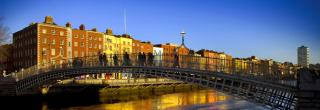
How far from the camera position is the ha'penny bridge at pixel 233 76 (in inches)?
639

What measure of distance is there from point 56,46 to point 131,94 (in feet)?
64.3

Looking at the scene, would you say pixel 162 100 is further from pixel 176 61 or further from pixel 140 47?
pixel 140 47

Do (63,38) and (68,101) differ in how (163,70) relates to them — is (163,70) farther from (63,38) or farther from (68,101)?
(63,38)

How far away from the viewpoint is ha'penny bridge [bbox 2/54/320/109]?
16.2 m

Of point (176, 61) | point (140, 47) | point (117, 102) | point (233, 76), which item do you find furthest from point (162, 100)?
point (140, 47)

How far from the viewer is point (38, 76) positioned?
37156mm

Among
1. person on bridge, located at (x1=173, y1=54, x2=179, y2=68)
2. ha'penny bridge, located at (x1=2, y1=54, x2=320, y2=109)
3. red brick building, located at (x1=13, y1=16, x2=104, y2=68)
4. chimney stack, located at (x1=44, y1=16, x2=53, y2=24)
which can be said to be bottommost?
ha'penny bridge, located at (x1=2, y1=54, x2=320, y2=109)

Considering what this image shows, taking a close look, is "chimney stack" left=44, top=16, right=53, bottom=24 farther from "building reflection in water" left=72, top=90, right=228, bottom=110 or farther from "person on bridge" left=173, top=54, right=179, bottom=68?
"person on bridge" left=173, top=54, right=179, bottom=68

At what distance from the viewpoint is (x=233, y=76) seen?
20.3 m

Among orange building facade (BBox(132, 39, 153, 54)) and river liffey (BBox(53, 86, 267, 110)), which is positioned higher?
orange building facade (BBox(132, 39, 153, 54))

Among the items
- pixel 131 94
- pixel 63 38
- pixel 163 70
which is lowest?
pixel 131 94

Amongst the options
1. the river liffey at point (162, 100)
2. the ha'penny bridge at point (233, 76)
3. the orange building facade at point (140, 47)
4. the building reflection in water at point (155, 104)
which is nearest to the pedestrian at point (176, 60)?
the ha'penny bridge at point (233, 76)

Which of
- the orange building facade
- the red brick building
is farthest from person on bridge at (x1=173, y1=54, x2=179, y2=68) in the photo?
the orange building facade

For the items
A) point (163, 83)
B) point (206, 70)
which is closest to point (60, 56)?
point (163, 83)
